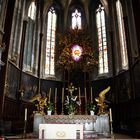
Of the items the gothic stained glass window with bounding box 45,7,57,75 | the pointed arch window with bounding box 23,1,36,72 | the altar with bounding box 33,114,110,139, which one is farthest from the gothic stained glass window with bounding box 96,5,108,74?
the altar with bounding box 33,114,110,139

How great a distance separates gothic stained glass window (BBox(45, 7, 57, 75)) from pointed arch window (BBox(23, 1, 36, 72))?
2.19 meters

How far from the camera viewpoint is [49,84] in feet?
61.2

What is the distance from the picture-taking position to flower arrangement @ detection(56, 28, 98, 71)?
18406mm

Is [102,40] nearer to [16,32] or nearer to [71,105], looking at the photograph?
[16,32]

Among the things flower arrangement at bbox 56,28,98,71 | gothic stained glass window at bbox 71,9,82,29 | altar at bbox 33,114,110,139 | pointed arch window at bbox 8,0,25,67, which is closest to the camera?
altar at bbox 33,114,110,139

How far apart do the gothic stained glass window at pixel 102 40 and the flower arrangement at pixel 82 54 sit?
858 millimetres

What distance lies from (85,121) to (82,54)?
10.00 metres

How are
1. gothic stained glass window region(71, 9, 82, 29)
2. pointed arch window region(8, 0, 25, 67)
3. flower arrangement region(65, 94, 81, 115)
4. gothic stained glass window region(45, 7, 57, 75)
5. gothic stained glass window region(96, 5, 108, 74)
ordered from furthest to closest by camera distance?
gothic stained glass window region(71, 9, 82, 29) < gothic stained glass window region(45, 7, 57, 75) < gothic stained glass window region(96, 5, 108, 74) < pointed arch window region(8, 0, 25, 67) < flower arrangement region(65, 94, 81, 115)

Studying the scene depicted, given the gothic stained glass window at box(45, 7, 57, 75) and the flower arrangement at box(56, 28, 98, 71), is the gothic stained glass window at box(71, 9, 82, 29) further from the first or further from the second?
the flower arrangement at box(56, 28, 98, 71)

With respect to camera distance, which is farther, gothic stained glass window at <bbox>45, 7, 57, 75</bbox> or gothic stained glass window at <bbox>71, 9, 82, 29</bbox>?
gothic stained glass window at <bbox>71, 9, 82, 29</bbox>

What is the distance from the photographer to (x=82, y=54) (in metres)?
18.5

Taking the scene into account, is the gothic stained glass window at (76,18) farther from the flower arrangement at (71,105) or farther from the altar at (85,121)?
the altar at (85,121)

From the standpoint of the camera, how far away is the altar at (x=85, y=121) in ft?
30.4

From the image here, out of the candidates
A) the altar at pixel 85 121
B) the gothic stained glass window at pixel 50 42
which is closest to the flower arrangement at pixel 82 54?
the gothic stained glass window at pixel 50 42
